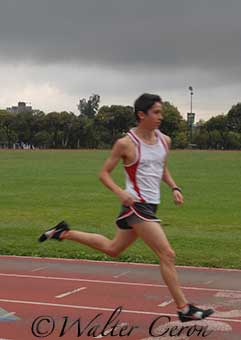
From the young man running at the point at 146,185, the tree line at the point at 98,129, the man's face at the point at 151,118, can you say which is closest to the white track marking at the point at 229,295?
the young man running at the point at 146,185

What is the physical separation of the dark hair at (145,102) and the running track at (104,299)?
197 centimetres

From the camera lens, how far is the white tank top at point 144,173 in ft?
19.7

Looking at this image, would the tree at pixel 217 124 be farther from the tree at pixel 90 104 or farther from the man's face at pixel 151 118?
the man's face at pixel 151 118

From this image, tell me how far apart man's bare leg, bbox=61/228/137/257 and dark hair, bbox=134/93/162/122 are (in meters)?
1.07

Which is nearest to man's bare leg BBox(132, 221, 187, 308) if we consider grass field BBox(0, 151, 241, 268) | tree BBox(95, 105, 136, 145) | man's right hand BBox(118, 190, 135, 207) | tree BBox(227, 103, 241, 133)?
man's right hand BBox(118, 190, 135, 207)

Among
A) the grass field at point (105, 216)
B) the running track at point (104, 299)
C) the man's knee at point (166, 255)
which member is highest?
the man's knee at point (166, 255)

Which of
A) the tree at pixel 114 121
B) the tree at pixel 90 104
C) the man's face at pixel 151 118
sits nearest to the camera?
the man's face at pixel 151 118

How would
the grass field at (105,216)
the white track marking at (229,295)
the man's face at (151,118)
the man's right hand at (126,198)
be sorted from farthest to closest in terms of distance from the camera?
the grass field at (105,216) < the white track marking at (229,295) < the man's face at (151,118) < the man's right hand at (126,198)

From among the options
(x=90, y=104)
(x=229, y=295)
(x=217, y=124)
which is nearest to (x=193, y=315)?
(x=229, y=295)

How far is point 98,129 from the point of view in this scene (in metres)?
120

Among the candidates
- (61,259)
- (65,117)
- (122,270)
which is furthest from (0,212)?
(65,117)

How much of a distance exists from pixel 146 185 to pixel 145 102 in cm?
76

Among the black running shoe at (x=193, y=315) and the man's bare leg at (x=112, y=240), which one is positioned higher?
the man's bare leg at (x=112, y=240)

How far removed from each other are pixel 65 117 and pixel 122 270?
350 feet
